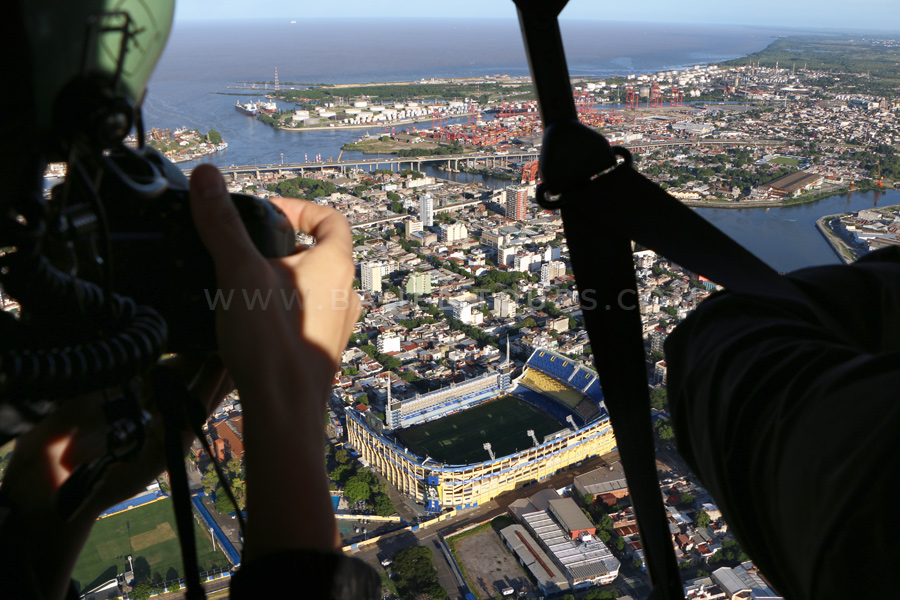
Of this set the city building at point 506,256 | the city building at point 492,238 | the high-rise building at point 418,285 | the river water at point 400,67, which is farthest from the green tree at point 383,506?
the city building at point 492,238

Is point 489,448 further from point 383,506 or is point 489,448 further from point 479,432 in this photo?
point 383,506

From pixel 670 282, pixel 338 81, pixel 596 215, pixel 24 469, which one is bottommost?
pixel 670 282

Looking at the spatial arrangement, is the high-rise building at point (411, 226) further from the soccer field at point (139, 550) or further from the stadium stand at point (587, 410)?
the soccer field at point (139, 550)

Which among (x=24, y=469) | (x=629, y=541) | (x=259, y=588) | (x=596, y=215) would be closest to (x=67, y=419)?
(x=24, y=469)

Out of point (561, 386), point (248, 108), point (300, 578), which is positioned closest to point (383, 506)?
point (561, 386)

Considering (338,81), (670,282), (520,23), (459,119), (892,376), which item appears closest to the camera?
(892,376)

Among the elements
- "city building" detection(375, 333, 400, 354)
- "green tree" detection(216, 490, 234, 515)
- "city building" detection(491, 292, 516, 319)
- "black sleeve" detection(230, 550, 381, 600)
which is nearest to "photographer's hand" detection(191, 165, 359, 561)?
"black sleeve" detection(230, 550, 381, 600)

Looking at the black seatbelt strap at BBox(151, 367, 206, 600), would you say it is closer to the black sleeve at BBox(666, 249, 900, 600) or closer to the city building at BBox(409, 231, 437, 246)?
the black sleeve at BBox(666, 249, 900, 600)

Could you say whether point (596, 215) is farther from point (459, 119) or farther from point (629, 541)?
point (459, 119)
